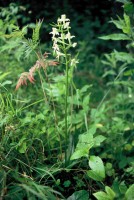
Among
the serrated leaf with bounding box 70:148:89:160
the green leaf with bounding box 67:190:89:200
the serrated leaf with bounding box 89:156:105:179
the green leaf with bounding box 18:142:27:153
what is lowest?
the green leaf with bounding box 67:190:89:200

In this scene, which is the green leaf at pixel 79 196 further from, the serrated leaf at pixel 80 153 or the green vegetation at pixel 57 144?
the serrated leaf at pixel 80 153

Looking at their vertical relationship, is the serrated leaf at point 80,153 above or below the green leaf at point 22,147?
below

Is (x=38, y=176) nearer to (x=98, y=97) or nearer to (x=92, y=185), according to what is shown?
(x=92, y=185)

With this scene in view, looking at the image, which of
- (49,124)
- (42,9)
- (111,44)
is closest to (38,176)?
(49,124)

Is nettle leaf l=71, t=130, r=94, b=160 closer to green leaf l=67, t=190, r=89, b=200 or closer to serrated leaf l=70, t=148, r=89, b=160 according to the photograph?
serrated leaf l=70, t=148, r=89, b=160

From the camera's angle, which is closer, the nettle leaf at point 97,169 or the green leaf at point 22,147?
the nettle leaf at point 97,169

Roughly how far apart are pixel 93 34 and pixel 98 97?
2.08 meters

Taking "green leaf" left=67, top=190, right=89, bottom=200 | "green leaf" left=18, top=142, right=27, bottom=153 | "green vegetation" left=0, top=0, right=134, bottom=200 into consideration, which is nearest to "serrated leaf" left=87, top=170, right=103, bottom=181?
"green vegetation" left=0, top=0, right=134, bottom=200

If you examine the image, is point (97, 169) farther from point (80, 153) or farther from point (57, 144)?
point (57, 144)

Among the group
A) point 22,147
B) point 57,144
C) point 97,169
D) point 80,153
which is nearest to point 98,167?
point 97,169

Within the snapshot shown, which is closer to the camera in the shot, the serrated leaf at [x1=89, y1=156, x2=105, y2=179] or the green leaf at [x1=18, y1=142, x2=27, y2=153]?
the serrated leaf at [x1=89, y1=156, x2=105, y2=179]

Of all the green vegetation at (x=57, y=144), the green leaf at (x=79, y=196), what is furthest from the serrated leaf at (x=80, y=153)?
the green leaf at (x=79, y=196)

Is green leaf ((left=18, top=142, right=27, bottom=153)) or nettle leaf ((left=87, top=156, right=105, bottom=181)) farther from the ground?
green leaf ((left=18, top=142, right=27, bottom=153))

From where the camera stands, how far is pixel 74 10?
16.6 feet
